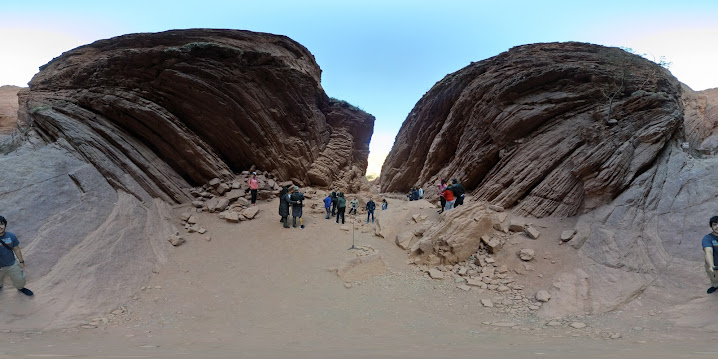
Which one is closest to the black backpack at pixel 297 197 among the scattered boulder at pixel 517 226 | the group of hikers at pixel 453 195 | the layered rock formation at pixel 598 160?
the group of hikers at pixel 453 195

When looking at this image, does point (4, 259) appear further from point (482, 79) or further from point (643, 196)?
point (482, 79)

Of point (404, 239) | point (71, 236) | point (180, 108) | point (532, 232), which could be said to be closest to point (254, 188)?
point (180, 108)

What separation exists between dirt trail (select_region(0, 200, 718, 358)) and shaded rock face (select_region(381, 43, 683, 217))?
5.22 m

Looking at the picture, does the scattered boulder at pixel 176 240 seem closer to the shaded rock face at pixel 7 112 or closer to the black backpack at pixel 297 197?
the black backpack at pixel 297 197

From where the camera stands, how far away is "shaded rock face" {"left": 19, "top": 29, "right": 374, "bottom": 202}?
1300 centimetres

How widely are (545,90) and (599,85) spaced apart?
187 centimetres

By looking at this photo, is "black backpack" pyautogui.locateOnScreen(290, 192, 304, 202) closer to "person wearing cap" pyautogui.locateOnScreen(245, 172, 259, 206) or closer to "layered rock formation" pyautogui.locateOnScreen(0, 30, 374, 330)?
"person wearing cap" pyautogui.locateOnScreen(245, 172, 259, 206)

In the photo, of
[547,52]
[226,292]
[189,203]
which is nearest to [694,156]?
[547,52]

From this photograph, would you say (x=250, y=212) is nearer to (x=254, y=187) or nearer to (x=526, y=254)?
(x=254, y=187)

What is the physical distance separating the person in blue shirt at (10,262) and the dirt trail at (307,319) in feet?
4.91

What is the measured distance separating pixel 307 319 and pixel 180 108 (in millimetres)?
11600

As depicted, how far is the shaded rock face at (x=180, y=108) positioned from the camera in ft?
42.7

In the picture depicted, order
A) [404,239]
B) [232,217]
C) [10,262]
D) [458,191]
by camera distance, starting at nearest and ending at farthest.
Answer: [10,262], [404,239], [458,191], [232,217]

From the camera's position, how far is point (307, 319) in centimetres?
779
